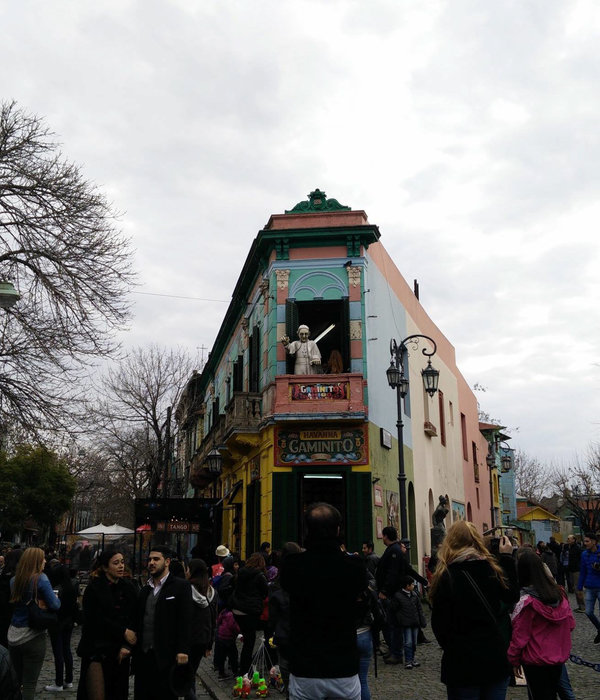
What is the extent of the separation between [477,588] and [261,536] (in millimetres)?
15149

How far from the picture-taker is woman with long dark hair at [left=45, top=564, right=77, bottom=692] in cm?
945

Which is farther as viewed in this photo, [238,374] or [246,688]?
[238,374]

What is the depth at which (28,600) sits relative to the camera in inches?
284

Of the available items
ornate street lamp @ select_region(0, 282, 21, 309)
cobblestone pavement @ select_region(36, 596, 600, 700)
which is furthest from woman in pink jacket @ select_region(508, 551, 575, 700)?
ornate street lamp @ select_region(0, 282, 21, 309)

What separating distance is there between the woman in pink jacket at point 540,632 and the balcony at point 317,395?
40.4ft

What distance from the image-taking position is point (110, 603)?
6.14 meters

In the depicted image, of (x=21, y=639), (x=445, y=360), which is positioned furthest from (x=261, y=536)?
(x=445, y=360)

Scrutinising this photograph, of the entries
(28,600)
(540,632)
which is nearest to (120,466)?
(28,600)

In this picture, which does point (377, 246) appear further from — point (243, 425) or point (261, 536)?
point (261, 536)

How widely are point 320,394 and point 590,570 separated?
773 centimetres

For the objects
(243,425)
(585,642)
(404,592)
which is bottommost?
(585,642)

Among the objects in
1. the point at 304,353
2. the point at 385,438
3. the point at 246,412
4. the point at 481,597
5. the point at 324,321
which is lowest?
the point at 481,597

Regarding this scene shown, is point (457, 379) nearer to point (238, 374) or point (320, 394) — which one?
point (238, 374)

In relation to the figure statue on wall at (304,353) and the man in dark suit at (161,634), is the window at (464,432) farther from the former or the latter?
the man in dark suit at (161,634)
